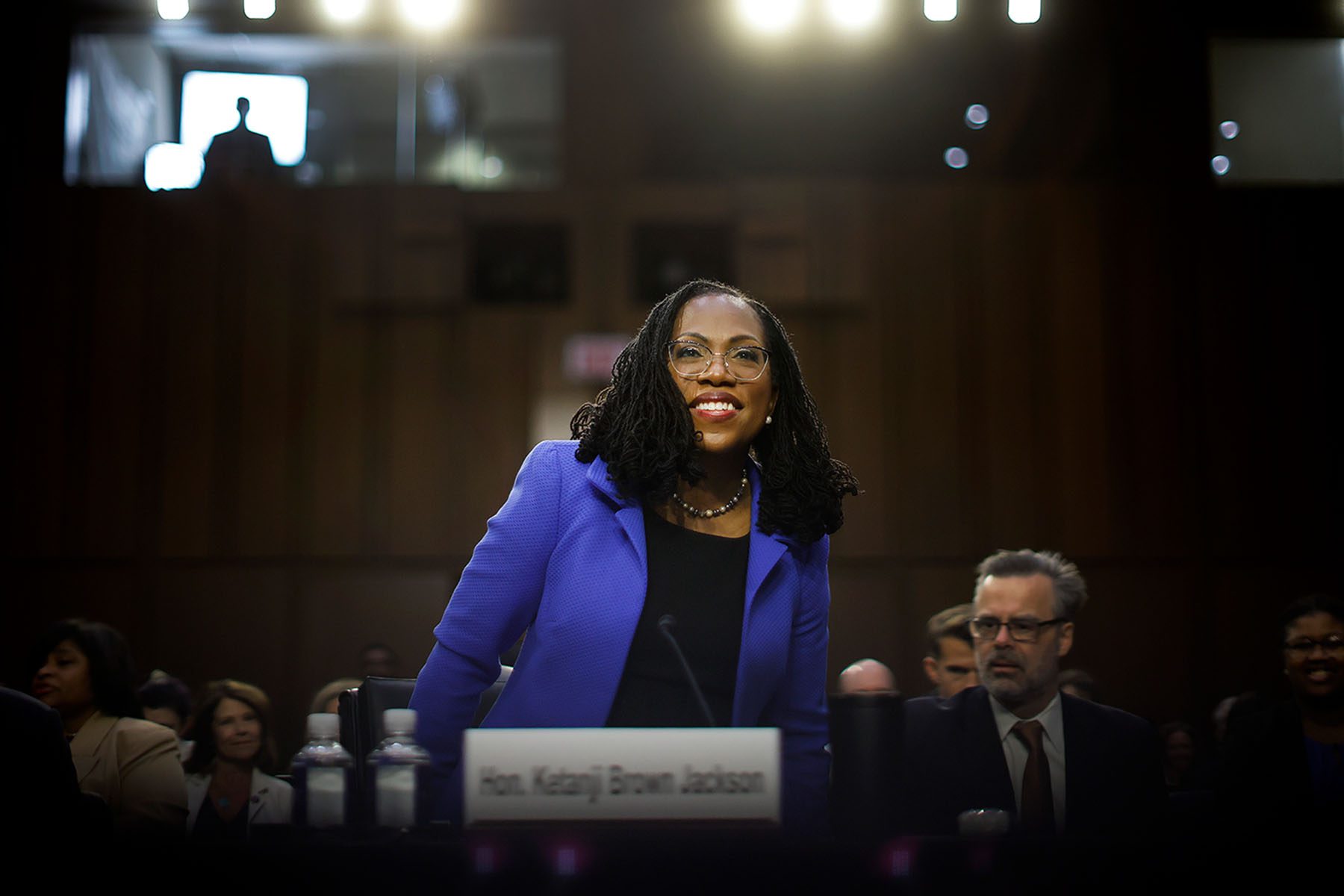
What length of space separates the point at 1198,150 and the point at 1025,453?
5.16 feet

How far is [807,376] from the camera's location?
5.13 meters

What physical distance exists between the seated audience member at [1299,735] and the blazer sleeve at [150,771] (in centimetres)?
215

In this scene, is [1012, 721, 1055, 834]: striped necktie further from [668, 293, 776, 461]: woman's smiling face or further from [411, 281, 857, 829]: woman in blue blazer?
[668, 293, 776, 461]: woman's smiling face

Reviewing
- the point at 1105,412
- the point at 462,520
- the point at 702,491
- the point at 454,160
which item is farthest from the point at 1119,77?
the point at 702,491

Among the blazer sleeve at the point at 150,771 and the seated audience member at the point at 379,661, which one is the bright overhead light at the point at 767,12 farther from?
the blazer sleeve at the point at 150,771

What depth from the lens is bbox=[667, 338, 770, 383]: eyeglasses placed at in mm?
1556

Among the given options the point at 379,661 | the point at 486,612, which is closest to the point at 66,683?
the point at 379,661

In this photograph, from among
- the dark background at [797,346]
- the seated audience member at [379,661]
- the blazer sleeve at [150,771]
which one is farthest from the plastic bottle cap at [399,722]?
the dark background at [797,346]

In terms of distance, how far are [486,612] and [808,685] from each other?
1.39 feet

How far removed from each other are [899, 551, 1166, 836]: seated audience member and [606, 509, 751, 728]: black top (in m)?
0.24

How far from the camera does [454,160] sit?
207 inches

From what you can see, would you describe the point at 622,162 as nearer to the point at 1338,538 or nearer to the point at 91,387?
the point at 91,387

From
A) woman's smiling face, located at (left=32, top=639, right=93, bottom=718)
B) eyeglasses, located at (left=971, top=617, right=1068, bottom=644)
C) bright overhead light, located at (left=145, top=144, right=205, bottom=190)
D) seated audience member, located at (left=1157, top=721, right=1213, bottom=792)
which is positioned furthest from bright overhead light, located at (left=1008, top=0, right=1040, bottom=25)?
bright overhead light, located at (left=145, top=144, right=205, bottom=190)

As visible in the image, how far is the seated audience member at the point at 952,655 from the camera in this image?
11.2 ft
